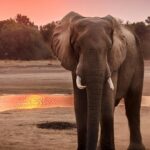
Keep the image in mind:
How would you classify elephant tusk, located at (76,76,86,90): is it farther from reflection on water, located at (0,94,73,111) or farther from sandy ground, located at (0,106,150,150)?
reflection on water, located at (0,94,73,111)

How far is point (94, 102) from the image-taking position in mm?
9672

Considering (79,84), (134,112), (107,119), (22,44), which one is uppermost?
(79,84)

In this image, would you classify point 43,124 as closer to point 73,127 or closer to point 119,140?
point 73,127

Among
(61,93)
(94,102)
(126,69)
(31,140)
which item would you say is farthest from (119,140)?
(61,93)

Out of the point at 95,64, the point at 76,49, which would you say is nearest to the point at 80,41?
the point at 76,49

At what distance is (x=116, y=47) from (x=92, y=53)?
0.97 meters

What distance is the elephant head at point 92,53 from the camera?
31.8 ft

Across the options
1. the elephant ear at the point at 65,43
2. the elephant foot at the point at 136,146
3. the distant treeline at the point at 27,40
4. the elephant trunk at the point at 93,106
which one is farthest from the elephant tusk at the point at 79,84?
the distant treeline at the point at 27,40

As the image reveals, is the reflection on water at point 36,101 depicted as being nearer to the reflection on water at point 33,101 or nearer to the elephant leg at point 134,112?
the reflection on water at point 33,101

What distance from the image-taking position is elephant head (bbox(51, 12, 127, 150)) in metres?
9.70

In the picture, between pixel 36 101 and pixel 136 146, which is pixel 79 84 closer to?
pixel 136 146

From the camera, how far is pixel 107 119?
10805 mm

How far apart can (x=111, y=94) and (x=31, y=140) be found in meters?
3.95

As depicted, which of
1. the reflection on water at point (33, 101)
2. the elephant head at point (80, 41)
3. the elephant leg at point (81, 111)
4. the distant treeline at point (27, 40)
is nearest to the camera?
the elephant head at point (80, 41)
